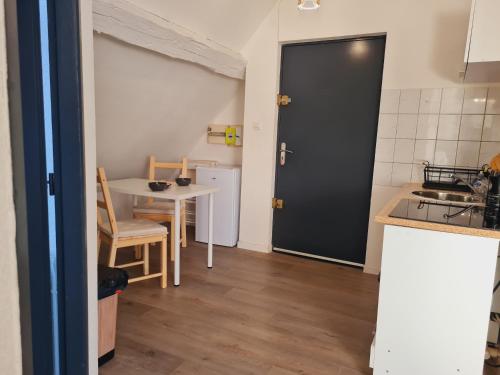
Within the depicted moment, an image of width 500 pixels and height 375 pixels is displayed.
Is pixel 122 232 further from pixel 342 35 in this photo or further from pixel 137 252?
pixel 342 35

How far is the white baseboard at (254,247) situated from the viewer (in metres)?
3.49

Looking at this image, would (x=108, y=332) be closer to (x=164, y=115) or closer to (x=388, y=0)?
(x=164, y=115)

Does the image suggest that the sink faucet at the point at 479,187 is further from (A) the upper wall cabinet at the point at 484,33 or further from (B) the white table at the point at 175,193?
(B) the white table at the point at 175,193

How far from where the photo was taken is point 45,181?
3.63 ft

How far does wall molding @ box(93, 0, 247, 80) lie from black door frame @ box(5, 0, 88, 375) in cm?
104

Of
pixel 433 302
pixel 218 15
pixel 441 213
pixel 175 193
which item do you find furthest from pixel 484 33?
pixel 175 193

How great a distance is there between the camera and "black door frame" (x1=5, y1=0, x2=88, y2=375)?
1034mm

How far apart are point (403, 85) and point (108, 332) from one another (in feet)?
8.57

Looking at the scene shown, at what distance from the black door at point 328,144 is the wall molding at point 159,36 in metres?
0.59

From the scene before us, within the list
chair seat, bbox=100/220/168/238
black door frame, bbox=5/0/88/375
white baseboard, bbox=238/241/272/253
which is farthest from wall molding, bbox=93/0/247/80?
white baseboard, bbox=238/241/272/253

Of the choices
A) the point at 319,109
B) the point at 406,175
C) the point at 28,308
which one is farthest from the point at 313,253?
the point at 28,308

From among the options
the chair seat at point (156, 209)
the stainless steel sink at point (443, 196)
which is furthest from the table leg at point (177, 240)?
the stainless steel sink at point (443, 196)

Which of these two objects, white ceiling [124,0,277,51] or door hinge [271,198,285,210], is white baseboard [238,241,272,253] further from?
white ceiling [124,0,277,51]

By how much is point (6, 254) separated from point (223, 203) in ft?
8.84
